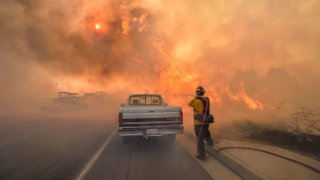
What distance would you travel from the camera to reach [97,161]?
299 inches

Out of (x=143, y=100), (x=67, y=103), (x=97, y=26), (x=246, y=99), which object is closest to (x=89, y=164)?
(x=143, y=100)

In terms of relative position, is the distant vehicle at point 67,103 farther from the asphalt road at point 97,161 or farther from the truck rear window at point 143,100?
the truck rear window at point 143,100

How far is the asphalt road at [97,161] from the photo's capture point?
20.8ft

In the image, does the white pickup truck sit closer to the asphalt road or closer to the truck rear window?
the asphalt road

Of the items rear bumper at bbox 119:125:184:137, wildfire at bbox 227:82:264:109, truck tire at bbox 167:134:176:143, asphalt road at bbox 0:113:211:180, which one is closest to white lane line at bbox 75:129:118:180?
asphalt road at bbox 0:113:211:180

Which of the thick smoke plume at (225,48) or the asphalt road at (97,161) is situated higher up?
the thick smoke plume at (225,48)

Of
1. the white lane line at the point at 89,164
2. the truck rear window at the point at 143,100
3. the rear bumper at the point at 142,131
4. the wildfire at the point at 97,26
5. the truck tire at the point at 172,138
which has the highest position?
the wildfire at the point at 97,26

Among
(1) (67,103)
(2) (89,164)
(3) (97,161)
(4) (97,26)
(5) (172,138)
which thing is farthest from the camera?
(1) (67,103)

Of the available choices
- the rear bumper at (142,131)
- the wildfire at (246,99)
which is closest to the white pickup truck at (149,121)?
the rear bumper at (142,131)

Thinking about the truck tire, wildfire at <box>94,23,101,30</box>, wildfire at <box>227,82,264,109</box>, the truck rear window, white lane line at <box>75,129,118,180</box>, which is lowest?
white lane line at <box>75,129,118,180</box>

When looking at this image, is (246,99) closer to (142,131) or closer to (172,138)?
(172,138)

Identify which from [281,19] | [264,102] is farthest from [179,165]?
[281,19]

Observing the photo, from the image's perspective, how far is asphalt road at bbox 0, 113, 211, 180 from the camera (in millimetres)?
6328

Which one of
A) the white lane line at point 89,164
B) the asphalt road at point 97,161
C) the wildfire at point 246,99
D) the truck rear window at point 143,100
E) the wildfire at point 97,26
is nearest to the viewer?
the white lane line at point 89,164
